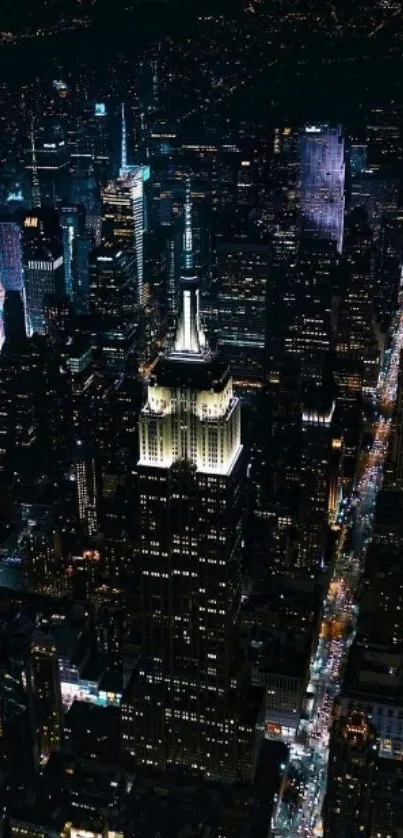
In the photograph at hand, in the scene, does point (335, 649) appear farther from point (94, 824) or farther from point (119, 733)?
point (94, 824)

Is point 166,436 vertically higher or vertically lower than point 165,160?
lower

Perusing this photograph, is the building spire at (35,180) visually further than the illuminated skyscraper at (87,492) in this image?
Yes

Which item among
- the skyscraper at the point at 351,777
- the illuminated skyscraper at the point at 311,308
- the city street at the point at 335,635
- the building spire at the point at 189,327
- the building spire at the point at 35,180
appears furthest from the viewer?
the illuminated skyscraper at the point at 311,308

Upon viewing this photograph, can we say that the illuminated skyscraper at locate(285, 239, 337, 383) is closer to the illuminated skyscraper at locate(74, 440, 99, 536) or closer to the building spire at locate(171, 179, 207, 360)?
the illuminated skyscraper at locate(74, 440, 99, 536)

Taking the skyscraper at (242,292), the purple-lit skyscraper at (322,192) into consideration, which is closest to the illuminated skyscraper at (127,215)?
the skyscraper at (242,292)

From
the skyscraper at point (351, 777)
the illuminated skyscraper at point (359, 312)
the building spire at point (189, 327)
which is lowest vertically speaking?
the skyscraper at point (351, 777)

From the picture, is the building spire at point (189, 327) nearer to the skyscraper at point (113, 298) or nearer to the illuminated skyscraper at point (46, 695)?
the illuminated skyscraper at point (46, 695)

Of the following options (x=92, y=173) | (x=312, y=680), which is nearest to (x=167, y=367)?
(x=312, y=680)
